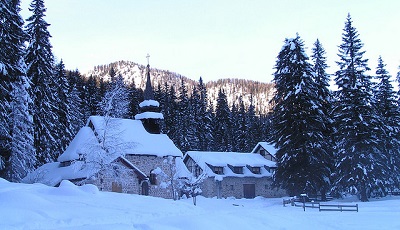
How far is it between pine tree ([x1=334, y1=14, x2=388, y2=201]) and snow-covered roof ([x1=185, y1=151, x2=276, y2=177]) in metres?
17.9

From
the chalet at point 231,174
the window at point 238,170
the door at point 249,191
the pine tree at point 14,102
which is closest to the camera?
the pine tree at point 14,102

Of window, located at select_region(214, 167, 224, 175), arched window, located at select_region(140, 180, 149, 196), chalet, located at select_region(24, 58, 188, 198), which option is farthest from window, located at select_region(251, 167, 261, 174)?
arched window, located at select_region(140, 180, 149, 196)

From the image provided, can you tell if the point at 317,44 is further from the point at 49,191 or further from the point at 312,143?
the point at 49,191

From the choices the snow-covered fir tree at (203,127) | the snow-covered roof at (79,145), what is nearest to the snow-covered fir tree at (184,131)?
the snow-covered fir tree at (203,127)

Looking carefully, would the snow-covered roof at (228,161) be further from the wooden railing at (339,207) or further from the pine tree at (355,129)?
the wooden railing at (339,207)

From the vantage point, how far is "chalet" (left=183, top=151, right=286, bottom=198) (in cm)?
5147

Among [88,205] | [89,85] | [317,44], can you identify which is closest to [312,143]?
[317,44]

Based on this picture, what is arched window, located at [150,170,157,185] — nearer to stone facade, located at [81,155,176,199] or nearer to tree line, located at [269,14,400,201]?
stone facade, located at [81,155,176,199]

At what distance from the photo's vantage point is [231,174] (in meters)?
52.9

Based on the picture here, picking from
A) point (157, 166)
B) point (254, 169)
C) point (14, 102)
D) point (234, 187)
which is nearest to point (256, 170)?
point (254, 169)

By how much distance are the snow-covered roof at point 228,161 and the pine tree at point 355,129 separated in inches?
703

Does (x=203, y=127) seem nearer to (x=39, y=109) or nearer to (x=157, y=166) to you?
(x=157, y=166)

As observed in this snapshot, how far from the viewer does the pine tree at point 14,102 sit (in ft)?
80.9

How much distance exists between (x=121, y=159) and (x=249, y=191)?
76.6 feet
